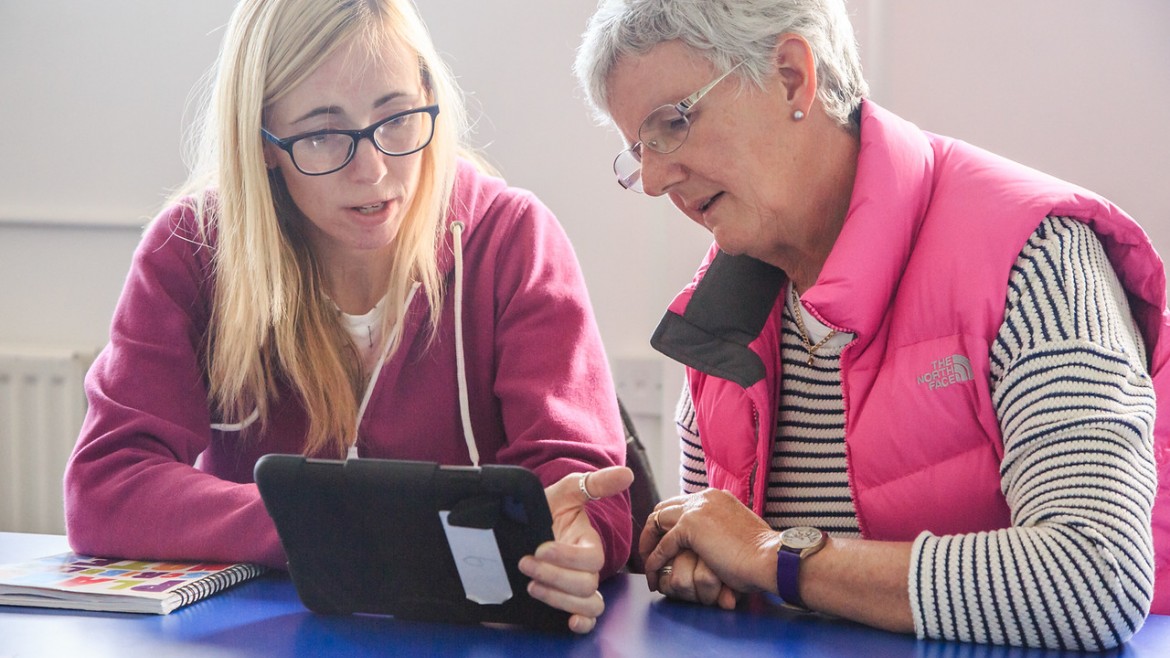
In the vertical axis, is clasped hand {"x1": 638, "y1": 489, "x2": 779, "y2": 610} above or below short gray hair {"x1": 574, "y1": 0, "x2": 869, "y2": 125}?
below

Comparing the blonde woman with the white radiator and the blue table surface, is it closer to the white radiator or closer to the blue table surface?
the blue table surface

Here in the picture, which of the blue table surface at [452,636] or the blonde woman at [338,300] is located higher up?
the blonde woman at [338,300]

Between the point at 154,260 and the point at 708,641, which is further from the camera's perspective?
the point at 154,260

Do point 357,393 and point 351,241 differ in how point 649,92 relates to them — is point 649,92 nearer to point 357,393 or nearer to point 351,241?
point 351,241

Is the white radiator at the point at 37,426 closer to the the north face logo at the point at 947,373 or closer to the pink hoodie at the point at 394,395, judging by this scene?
the pink hoodie at the point at 394,395

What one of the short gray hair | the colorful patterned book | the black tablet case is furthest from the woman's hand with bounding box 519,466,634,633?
the short gray hair

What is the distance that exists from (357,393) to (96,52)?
1.55m

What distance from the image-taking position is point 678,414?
1.53 m

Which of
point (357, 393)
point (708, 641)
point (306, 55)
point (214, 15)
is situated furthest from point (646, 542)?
point (214, 15)

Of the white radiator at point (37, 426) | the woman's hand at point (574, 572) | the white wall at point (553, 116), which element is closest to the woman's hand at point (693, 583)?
the woman's hand at point (574, 572)

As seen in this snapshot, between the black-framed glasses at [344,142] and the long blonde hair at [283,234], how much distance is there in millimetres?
53

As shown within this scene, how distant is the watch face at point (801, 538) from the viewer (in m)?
1.07

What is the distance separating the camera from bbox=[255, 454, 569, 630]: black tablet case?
97cm

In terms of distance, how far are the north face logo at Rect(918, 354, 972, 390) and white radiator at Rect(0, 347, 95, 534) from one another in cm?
208
